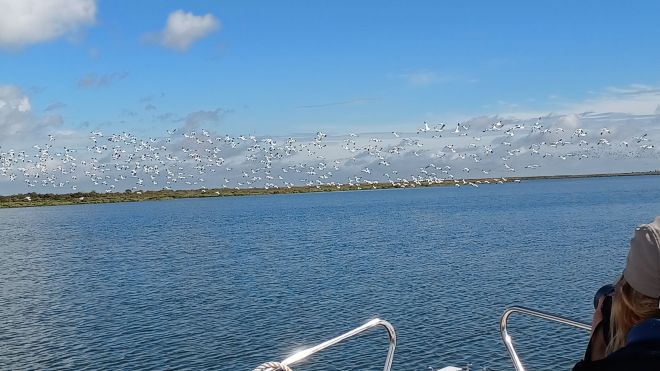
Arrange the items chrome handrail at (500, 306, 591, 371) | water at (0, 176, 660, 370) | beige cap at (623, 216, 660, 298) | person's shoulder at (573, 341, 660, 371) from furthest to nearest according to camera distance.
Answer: water at (0, 176, 660, 370) < chrome handrail at (500, 306, 591, 371) < beige cap at (623, 216, 660, 298) < person's shoulder at (573, 341, 660, 371)

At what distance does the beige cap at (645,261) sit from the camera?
278cm

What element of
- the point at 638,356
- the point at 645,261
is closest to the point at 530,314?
the point at 645,261

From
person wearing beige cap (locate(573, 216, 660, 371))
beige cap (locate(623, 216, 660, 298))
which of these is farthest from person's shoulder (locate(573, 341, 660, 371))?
beige cap (locate(623, 216, 660, 298))

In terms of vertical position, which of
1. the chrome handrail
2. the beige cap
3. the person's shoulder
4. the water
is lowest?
the water

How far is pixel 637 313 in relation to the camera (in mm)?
2926

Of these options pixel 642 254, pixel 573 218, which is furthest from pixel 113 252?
pixel 642 254

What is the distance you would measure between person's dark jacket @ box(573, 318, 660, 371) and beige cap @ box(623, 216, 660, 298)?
0.79ft

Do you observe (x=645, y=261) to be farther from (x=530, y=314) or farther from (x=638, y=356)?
(x=530, y=314)

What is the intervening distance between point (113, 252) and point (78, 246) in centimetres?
995

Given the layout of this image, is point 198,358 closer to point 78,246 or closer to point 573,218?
point 78,246

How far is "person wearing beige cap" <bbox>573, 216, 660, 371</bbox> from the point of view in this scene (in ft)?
8.39

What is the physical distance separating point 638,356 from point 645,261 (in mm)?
409

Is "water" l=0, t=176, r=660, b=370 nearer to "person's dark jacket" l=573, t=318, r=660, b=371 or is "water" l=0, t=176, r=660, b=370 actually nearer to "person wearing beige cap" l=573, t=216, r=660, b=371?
"person wearing beige cap" l=573, t=216, r=660, b=371

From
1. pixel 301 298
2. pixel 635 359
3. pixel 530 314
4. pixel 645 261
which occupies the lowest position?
pixel 301 298
